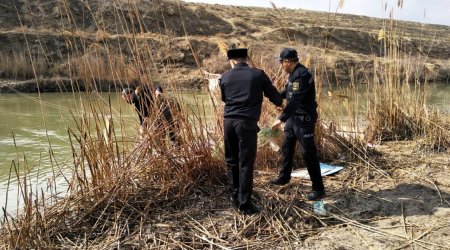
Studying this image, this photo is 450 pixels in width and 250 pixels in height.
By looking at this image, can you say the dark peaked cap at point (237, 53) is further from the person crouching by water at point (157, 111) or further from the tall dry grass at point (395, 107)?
the tall dry grass at point (395, 107)

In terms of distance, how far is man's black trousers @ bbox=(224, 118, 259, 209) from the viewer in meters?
3.30

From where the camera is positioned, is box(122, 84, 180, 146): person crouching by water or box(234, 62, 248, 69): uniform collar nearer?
box(234, 62, 248, 69): uniform collar

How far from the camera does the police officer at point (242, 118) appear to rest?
3.31 m

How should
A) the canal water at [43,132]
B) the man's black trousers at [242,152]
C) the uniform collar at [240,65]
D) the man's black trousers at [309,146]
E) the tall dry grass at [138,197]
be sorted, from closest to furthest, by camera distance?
the tall dry grass at [138,197] → the man's black trousers at [242,152] → the uniform collar at [240,65] → the canal water at [43,132] → the man's black trousers at [309,146]

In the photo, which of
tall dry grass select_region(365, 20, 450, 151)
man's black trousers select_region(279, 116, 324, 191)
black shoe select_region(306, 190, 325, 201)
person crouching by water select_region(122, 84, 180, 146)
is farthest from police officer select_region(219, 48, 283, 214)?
tall dry grass select_region(365, 20, 450, 151)

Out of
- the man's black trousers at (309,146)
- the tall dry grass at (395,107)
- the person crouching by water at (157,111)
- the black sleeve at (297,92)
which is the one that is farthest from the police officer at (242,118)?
the tall dry grass at (395,107)

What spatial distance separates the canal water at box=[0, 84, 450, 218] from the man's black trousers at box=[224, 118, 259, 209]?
87 cm

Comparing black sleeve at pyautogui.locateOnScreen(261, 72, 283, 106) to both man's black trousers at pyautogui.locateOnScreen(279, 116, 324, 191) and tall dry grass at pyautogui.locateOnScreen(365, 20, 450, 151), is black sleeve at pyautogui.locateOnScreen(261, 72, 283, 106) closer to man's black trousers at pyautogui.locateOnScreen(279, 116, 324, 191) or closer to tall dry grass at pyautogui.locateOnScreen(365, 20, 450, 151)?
man's black trousers at pyautogui.locateOnScreen(279, 116, 324, 191)

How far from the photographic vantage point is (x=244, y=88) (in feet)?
10.9

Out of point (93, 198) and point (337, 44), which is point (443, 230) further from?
point (337, 44)

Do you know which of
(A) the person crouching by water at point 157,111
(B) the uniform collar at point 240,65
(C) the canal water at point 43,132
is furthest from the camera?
(A) the person crouching by water at point 157,111

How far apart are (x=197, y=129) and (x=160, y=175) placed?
61 centimetres

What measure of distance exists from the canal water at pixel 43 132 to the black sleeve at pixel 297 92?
1.07m

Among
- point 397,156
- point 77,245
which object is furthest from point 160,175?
point 397,156
